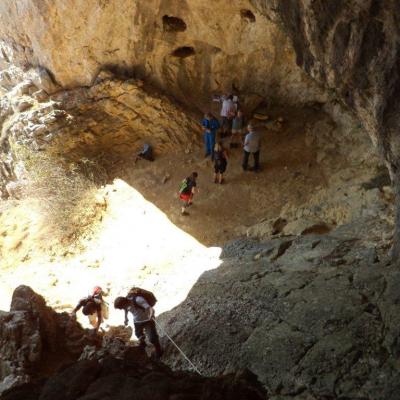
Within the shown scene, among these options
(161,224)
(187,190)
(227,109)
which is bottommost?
(161,224)

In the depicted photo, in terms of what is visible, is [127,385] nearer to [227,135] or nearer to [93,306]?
[93,306]

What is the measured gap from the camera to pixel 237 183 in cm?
1020

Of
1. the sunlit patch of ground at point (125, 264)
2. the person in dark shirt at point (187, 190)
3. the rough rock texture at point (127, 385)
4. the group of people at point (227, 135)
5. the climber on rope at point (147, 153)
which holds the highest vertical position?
the rough rock texture at point (127, 385)

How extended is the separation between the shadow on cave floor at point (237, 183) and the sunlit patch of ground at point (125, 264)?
426mm

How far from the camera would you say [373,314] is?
4.57 meters

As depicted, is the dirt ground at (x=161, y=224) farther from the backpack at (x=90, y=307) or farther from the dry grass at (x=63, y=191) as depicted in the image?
the backpack at (x=90, y=307)

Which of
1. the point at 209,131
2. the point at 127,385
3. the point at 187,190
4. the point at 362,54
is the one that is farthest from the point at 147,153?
the point at 127,385

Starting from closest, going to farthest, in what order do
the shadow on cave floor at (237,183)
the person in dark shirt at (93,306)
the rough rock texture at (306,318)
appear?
the rough rock texture at (306,318) → the person in dark shirt at (93,306) → the shadow on cave floor at (237,183)

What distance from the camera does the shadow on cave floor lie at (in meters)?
9.30

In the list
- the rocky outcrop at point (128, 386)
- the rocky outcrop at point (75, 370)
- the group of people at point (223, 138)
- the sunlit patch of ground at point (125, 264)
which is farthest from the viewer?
the group of people at point (223, 138)

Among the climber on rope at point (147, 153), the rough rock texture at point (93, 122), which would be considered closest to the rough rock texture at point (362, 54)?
the rough rock texture at point (93, 122)

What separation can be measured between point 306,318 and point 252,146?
5575 millimetres

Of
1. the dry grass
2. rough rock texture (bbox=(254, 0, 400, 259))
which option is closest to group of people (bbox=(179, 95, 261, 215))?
the dry grass

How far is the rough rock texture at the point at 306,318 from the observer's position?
4.08 meters
